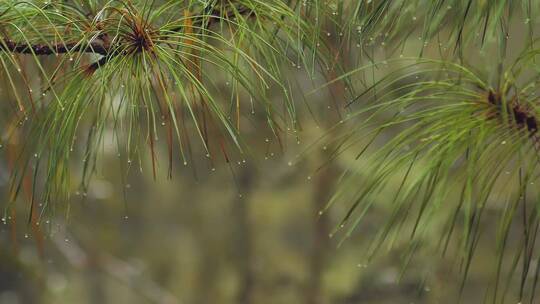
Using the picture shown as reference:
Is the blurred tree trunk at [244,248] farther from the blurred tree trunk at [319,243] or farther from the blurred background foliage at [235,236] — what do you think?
the blurred tree trunk at [319,243]

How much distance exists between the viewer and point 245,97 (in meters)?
4.05

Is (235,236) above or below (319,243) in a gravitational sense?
below

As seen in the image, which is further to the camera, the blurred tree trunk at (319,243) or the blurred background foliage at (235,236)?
the blurred tree trunk at (319,243)

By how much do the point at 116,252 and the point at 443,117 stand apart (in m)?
4.16

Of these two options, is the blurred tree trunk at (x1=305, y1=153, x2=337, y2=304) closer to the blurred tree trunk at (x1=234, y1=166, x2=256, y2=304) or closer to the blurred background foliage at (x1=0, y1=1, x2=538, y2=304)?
the blurred background foliage at (x1=0, y1=1, x2=538, y2=304)

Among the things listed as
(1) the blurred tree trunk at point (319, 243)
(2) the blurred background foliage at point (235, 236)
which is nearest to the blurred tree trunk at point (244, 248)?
(2) the blurred background foliage at point (235, 236)

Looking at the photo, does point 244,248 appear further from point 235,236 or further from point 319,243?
point 319,243

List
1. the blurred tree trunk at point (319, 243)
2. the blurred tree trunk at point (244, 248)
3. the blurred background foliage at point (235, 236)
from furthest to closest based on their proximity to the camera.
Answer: the blurred tree trunk at point (244, 248) → the blurred tree trunk at point (319, 243) → the blurred background foliage at point (235, 236)

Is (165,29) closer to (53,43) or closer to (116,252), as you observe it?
(53,43)

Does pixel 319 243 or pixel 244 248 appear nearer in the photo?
pixel 319 243

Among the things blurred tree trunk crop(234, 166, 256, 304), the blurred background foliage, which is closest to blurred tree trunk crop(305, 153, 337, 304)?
the blurred background foliage

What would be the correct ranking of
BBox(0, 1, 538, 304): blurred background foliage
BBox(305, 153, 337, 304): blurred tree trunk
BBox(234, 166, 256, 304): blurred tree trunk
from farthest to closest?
BBox(234, 166, 256, 304): blurred tree trunk → BBox(305, 153, 337, 304): blurred tree trunk → BBox(0, 1, 538, 304): blurred background foliage

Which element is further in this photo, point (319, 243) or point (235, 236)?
point (235, 236)

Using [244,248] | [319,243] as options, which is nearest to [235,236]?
[244,248]
